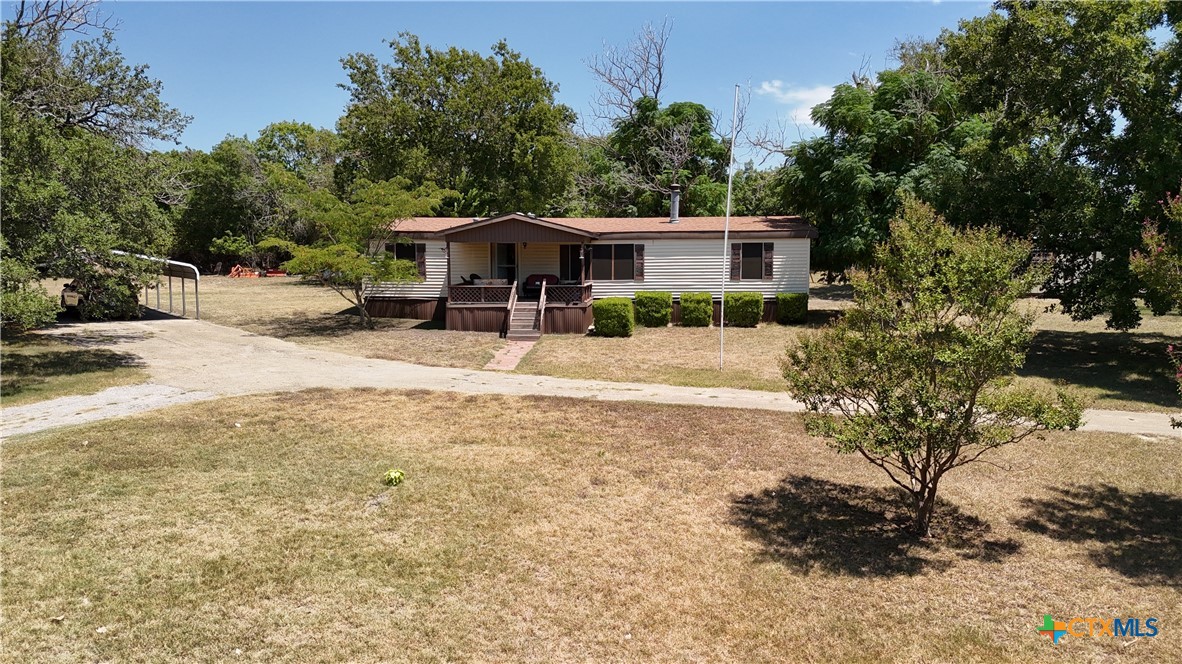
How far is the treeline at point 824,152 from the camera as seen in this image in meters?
13.0

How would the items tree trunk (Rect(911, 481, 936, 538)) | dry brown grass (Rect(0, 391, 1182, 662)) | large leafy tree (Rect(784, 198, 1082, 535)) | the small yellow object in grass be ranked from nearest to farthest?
1. dry brown grass (Rect(0, 391, 1182, 662))
2. large leafy tree (Rect(784, 198, 1082, 535))
3. tree trunk (Rect(911, 481, 936, 538))
4. the small yellow object in grass

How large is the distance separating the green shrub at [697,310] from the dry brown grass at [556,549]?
1209 centimetres

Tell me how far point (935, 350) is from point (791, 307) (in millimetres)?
16914

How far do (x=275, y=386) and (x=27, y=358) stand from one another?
6984 mm

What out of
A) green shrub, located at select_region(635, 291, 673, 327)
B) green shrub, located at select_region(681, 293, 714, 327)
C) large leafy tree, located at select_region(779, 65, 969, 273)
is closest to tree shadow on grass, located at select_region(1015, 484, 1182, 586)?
green shrub, located at select_region(681, 293, 714, 327)

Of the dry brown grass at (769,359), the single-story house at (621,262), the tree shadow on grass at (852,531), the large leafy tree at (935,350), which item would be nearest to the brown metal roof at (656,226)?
the single-story house at (621,262)

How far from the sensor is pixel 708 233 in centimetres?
2238

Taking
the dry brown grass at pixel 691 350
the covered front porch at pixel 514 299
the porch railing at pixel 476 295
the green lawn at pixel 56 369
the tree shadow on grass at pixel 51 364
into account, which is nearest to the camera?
the green lawn at pixel 56 369

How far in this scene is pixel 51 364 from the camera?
14.4 meters

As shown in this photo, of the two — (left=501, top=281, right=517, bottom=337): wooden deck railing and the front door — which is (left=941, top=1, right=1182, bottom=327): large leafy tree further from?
the front door

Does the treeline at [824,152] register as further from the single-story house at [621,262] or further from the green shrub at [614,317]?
the green shrub at [614,317]

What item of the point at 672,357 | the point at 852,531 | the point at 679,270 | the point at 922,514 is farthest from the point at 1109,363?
the point at 852,531

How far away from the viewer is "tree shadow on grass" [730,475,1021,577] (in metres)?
6.12

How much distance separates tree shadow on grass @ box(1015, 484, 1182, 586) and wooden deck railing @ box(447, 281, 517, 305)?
1568cm
